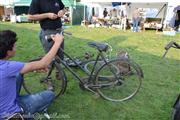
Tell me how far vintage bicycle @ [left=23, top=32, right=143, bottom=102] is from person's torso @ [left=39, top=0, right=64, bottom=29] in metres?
0.56

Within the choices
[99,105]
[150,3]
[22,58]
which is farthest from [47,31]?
[150,3]

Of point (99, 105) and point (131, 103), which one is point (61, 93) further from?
point (131, 103)

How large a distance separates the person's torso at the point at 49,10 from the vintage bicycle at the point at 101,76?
1.85 ft

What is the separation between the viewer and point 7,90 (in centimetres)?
264

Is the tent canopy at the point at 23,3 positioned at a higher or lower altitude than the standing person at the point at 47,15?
higher

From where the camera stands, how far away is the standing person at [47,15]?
4395 millimetres

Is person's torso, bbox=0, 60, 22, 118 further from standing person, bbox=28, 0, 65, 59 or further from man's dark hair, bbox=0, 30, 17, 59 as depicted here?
standing person, bbox=28, 0, 65, 59

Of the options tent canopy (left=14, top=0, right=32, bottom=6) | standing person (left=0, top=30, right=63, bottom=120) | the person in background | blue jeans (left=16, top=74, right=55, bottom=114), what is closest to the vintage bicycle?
the person in background

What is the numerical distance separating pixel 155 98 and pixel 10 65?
289 centimetres

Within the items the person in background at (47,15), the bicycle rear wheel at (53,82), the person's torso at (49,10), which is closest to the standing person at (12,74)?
the bicycle rear wheel at (53,82)

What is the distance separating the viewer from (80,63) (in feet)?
15.5

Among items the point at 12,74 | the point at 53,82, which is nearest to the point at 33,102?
the point at 12,74

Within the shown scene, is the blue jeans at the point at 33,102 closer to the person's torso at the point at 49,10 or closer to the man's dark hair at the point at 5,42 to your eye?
the man's dark hair at the point at 5,42

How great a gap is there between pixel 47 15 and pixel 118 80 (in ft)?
5.06
